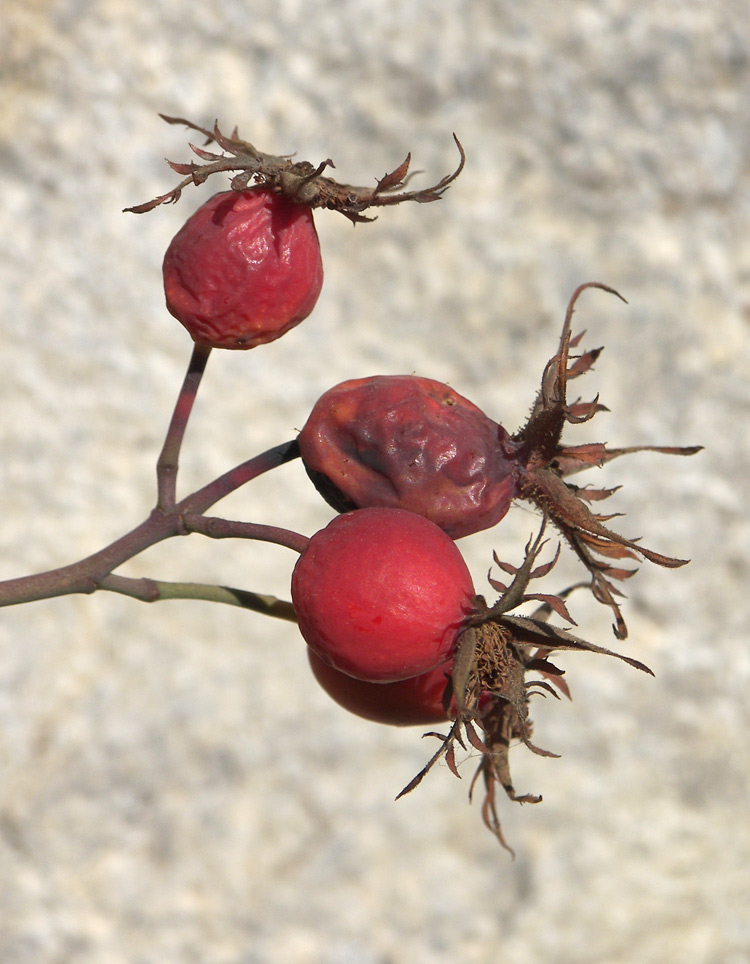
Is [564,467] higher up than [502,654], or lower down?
higher up

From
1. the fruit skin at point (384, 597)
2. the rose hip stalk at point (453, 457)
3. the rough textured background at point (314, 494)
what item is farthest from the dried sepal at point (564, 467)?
the rough textured background at point (314, 494)

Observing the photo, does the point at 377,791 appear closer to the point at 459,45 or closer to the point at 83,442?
the point at 83,442

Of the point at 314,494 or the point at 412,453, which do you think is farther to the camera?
the point at 314,494

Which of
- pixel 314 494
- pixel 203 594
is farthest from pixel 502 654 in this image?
pixel 314 494

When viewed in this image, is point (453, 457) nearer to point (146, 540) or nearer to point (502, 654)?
point (502, 654)

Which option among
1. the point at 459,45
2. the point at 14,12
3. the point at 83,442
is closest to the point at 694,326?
the point at 459,45

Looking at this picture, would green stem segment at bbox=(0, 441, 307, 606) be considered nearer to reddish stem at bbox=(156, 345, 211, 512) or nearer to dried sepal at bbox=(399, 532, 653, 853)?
reddish stem at bbox=(156, 345, 211, 512)

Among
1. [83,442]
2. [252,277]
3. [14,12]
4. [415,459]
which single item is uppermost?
[14,12]
